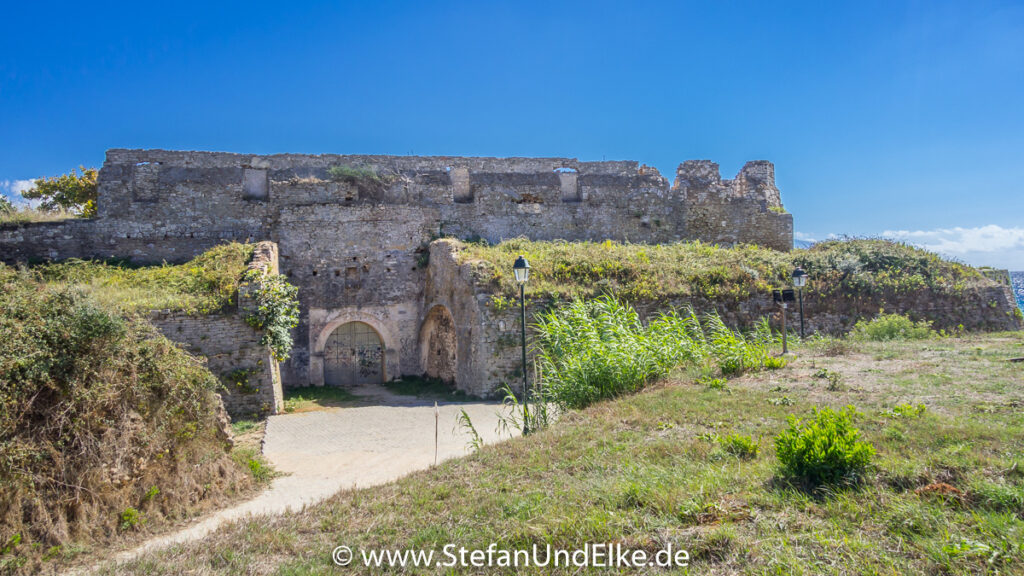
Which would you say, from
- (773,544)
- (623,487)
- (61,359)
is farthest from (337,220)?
(773,544)

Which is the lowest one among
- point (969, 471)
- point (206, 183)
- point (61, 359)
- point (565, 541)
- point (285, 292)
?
point (565, 541)

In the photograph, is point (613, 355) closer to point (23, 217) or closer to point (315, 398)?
point (315, 398)

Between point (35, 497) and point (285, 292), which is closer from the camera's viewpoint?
point (35, 497)

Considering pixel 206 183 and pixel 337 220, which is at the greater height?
pixel 206 183

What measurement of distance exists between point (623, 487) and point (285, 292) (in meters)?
9.30

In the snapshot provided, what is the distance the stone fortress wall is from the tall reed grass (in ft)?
13.0

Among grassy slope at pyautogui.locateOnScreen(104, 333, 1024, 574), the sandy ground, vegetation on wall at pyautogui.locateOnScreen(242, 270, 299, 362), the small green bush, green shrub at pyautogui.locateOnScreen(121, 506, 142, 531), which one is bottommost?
the sandy ground

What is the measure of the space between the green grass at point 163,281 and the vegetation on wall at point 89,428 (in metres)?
3.82

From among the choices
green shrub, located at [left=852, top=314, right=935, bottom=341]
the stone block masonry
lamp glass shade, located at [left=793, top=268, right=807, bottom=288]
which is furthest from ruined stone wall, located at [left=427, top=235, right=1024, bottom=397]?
the stone block masonry

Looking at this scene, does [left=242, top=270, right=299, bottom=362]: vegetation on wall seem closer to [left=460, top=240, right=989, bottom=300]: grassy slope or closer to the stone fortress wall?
the stone fortress wall

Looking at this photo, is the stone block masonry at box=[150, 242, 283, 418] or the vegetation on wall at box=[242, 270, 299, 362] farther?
the vegetation on wall at box=[242, 270, 299, 362]

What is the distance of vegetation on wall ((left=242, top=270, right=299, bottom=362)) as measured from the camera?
35.6 feet

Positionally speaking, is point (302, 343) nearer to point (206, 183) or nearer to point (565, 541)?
point (206, 183)

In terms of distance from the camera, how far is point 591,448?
5.59 meters
